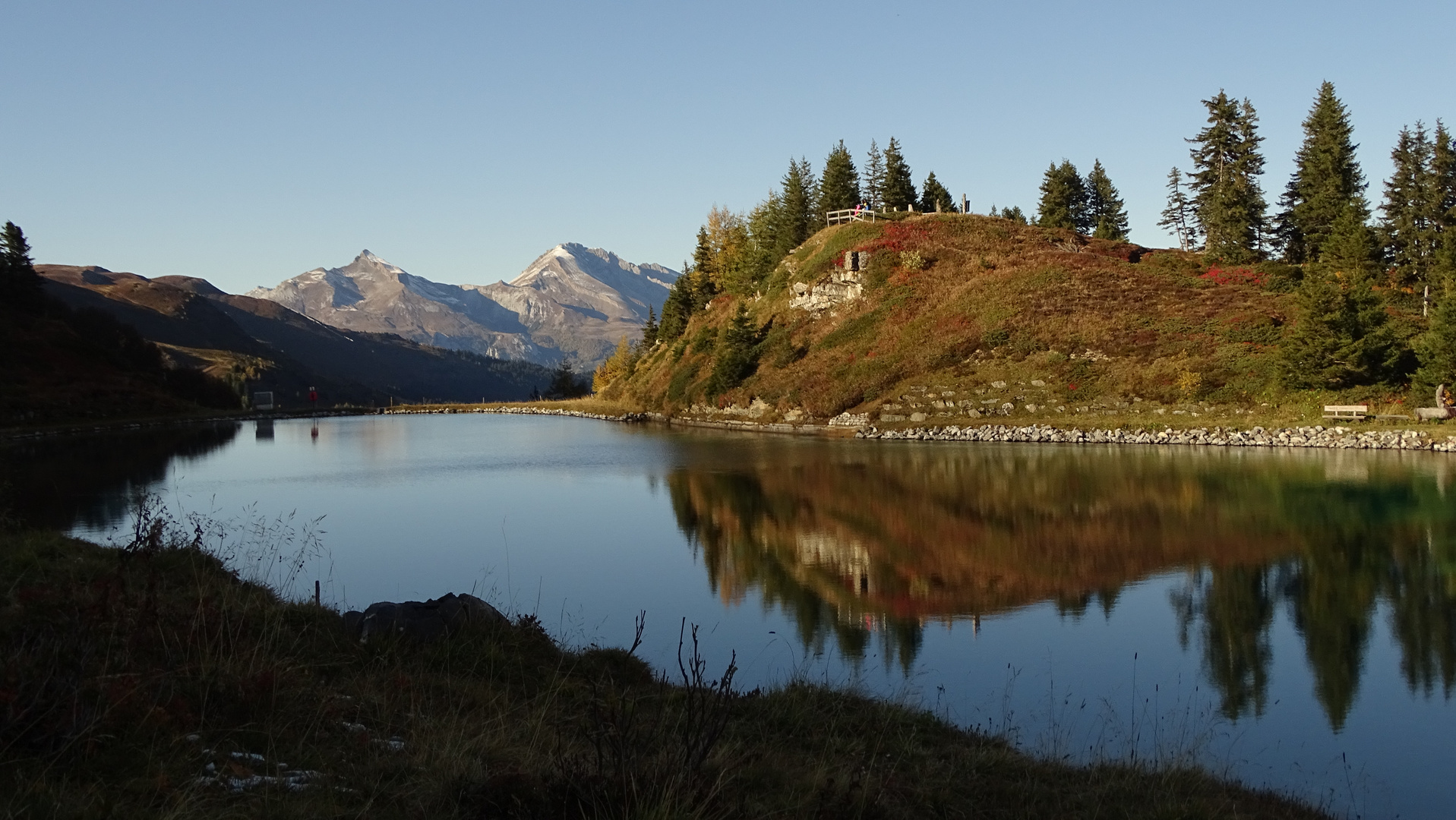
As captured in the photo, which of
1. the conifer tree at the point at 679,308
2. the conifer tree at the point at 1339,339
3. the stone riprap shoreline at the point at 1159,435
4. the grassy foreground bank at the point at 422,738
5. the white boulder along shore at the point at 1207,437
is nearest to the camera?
the grassy foreground bank at the point at 422,738

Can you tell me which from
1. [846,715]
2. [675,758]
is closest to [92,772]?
[675,758]

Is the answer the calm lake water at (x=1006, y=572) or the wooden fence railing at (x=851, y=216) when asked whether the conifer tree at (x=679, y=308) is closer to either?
the wooden fence railing at (x=851, y=216)

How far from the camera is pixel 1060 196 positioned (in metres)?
109

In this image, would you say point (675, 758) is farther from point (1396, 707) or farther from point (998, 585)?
point (998, 585)

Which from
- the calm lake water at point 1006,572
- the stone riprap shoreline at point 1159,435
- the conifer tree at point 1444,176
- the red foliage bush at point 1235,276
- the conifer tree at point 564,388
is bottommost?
the calm lake water at point 1006,572

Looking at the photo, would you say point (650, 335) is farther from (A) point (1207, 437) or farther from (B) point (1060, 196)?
(A) point (1207, 437)

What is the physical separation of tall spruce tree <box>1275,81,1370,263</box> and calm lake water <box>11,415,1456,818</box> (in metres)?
46.4

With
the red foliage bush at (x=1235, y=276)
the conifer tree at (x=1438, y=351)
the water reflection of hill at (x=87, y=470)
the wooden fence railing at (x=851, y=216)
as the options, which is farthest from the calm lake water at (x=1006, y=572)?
the wooden fence railing at (x=851, y=216)

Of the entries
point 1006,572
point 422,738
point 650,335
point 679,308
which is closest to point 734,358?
point 679,308

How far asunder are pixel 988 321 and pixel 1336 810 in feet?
213

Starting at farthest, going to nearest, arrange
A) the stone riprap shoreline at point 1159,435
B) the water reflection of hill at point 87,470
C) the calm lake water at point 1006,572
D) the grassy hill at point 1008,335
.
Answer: the grassy hill at point 1008,335
the stone riprap shoreline at point 1159,435
the water reflection of hill at point 87,470
the calm lake water at point 1006,572

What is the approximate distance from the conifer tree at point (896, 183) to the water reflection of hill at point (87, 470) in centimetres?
7099

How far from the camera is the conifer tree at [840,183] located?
4247 inches

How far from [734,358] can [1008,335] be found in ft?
77.3
